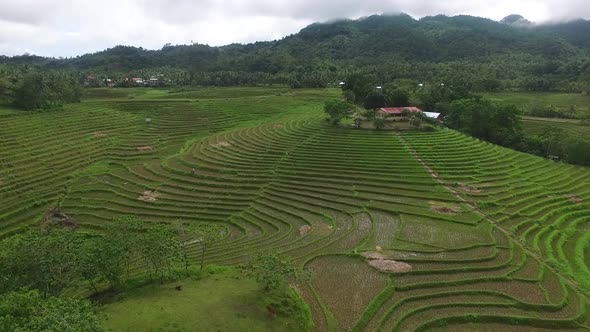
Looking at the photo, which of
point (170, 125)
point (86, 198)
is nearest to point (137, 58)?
point (170, 125)

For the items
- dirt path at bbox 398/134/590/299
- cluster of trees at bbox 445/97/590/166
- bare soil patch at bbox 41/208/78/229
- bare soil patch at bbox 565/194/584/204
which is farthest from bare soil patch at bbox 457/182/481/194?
bare soil patch at bbox 41/208/78/229

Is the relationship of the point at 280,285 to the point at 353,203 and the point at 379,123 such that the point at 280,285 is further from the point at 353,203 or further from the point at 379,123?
the point at 379,123

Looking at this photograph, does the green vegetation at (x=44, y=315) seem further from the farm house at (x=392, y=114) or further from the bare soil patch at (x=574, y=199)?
the farm house at (x=392, y=114)

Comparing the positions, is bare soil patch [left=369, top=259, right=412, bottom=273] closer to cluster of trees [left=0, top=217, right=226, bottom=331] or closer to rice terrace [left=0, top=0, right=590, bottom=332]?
rice terrace [left=0, top=0, right=590, bottom=332]

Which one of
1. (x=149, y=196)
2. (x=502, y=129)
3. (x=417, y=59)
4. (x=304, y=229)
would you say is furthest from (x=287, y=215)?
(x=417, y=59)

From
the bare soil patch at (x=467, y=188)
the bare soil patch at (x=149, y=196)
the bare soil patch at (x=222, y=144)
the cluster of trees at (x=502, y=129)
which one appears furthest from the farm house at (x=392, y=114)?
the bare soil patch at (x=149, y=196)

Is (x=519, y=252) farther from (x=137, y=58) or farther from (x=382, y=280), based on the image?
(x=137, y=58)
